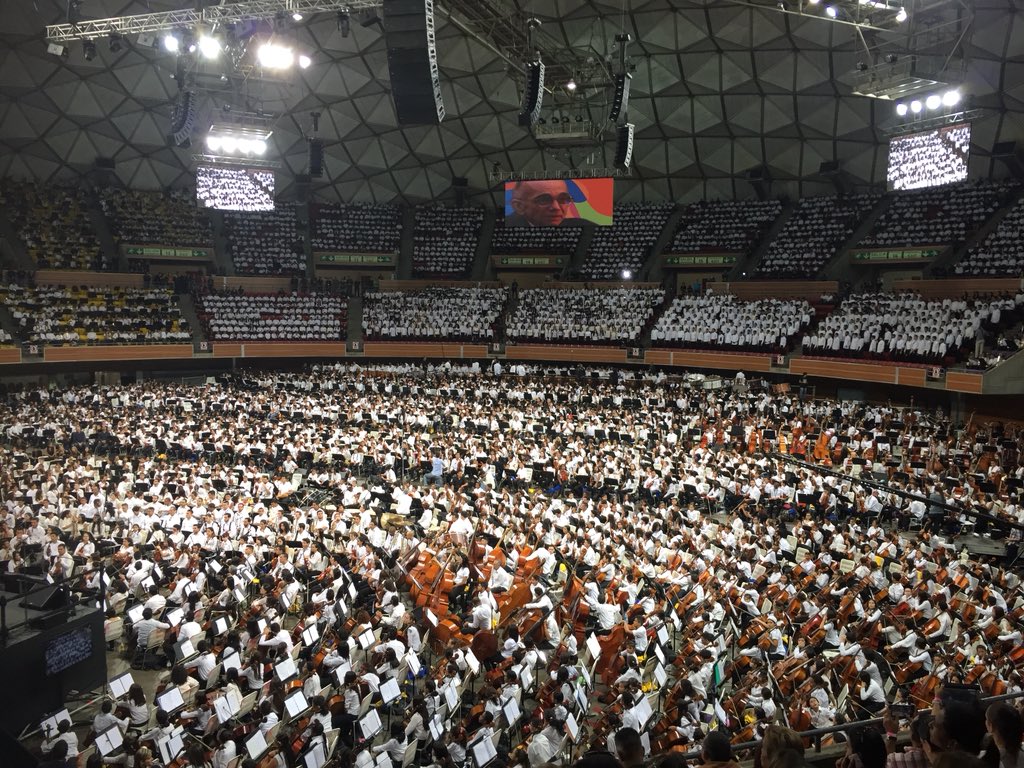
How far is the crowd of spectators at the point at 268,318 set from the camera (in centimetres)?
4566

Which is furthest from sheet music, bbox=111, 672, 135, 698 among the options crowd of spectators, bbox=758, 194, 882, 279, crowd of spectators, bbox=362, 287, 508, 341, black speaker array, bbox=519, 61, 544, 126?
crowd of spectators, bbox=758, 194, 882, 279

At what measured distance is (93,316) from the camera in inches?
1673

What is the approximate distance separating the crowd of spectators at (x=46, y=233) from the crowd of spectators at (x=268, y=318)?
806 centimetres

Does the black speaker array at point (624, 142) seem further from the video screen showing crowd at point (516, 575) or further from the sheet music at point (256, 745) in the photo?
the sheet music at point (256, 745)

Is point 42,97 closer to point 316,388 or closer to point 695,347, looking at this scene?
point 316,388

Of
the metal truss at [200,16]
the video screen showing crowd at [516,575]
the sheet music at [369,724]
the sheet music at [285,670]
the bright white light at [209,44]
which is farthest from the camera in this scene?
the bright white light at [209,44]

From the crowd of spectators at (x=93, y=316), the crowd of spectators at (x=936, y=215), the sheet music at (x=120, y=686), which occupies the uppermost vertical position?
the crowd of spectators at (x=936, y=215)

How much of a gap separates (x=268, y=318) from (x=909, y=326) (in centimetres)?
3566

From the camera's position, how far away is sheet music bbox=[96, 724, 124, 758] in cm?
936

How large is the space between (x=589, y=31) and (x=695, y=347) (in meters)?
17.8

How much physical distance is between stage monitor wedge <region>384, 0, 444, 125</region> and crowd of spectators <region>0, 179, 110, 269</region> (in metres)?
40.0

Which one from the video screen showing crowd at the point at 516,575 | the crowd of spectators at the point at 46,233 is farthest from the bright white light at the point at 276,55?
the crowd of spectators at the point at 46,233

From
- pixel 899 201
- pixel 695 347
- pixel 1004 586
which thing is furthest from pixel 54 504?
pixel 899 201

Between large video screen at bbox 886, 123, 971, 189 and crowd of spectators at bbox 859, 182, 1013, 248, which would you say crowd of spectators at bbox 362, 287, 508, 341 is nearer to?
crowd of spectators at bbox 859, 182, 1013, 248
